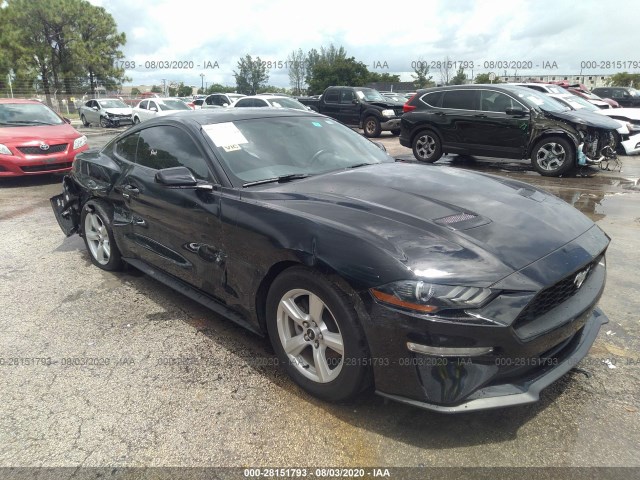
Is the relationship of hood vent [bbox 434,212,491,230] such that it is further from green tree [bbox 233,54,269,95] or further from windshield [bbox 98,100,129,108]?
green tree [bbox 233,54,269,95]

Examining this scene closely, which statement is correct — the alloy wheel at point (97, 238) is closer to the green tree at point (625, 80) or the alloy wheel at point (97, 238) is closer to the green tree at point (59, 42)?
the green tree at point (59, 42)

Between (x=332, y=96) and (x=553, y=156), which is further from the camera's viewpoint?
(x=332, y=96)

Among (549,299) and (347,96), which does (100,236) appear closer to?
(549,299)

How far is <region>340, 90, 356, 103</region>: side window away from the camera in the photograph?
18.2 metres

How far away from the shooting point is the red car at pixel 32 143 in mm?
8945

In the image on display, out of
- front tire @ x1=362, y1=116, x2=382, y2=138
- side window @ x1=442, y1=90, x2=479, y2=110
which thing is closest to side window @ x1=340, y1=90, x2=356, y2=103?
front tire @ x1=362, y1=116, x2=382, y2=138

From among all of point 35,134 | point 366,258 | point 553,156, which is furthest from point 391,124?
point 366,258

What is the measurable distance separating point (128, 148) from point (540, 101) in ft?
27.6

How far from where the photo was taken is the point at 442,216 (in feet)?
8.66

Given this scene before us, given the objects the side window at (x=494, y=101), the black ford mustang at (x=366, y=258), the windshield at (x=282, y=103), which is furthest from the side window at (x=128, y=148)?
the windshield at (x=282, y=103)

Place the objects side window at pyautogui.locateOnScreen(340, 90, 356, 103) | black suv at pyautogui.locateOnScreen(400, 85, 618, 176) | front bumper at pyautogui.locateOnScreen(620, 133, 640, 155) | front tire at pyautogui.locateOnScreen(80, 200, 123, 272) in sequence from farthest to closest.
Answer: side window at pyautogui.locateOnScreen(340, 90, 356, 103) → front bumper at pyautogui.locateOnScreen(620, 133, 640, 155) → black suv at pyautogui.locateOnScreen(400, 85, 618, 176) → front tire at pyautogui.locateOnScreen(80, 200, 123, 272)

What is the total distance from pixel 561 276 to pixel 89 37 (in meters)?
45.2

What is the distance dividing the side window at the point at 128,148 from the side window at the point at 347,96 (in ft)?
47.9

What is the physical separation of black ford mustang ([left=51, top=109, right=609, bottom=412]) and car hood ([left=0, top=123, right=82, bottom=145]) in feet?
21.2
